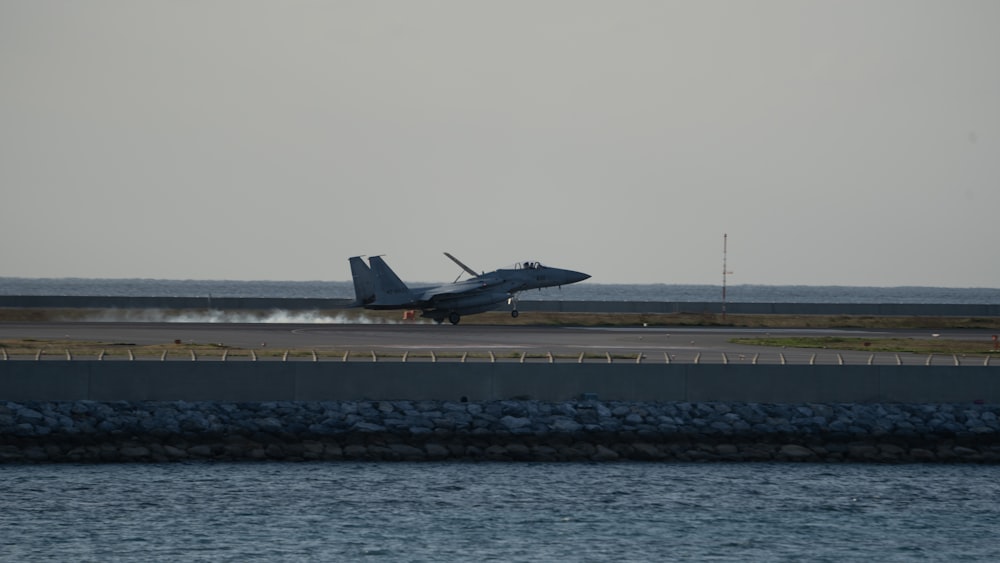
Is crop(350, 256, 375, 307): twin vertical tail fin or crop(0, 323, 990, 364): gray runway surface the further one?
crop(350, 256, 375, 307): twin vertical tail fin

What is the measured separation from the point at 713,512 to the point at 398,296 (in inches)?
1786

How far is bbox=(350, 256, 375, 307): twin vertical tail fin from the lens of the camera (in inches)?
2955

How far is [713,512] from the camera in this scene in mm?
32406

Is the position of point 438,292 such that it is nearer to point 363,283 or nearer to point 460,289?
point 460,289

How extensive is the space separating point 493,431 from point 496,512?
304 inches

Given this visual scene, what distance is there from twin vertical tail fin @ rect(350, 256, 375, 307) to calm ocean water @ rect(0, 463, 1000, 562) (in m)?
37.3

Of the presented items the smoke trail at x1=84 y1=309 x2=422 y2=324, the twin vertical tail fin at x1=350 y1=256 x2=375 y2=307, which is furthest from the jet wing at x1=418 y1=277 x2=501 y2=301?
the smoke trail at x1=84 y1=309 x2=422 y2=324

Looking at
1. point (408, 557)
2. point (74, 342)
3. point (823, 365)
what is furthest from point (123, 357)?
point (823, 365)

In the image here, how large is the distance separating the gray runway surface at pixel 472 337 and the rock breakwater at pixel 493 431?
501 centimetres

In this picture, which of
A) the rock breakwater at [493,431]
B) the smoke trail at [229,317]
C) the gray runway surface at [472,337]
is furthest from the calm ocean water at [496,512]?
the smoke trail at [229,317]

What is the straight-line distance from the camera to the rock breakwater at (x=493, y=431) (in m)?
38.3

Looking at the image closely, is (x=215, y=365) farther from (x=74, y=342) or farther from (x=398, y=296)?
(x=398, y=296)

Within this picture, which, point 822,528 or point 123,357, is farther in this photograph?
point 123,357

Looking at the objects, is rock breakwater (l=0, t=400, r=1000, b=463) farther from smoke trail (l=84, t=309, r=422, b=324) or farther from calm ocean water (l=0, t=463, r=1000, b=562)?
smoke trail (l=84, t=309, r=422, b=324)
